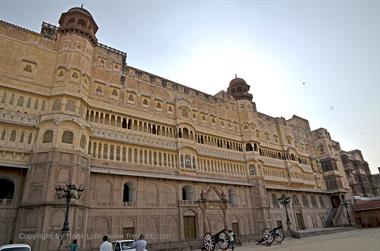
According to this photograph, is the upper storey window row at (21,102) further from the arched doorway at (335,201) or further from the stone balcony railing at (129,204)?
the arched doorway at (335,201)

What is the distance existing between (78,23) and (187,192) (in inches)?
877

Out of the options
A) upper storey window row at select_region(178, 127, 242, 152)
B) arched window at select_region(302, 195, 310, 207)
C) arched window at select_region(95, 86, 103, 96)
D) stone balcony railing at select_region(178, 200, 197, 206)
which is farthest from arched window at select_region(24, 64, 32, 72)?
arched window at select_region(302, 195, 310, 207)

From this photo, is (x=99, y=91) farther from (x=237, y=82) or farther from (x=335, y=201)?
(x=335, y=201)

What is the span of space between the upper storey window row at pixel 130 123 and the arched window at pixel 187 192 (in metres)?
6.28

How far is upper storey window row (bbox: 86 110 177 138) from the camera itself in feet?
80.9

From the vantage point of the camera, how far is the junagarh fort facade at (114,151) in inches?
764

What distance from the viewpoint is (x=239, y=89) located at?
42.0 metres

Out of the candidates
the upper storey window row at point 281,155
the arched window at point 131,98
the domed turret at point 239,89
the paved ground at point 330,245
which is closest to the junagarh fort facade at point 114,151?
the arched window at point 131,98

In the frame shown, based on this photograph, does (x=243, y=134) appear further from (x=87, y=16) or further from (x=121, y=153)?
(x=87, y=16)

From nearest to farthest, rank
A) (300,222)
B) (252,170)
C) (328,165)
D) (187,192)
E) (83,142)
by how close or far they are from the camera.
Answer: (83,142) < (187,192) < (252,170) < (300,222) < (328,165)

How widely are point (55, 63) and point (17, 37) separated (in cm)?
381

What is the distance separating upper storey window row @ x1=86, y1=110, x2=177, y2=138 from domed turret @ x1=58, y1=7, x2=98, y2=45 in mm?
8658

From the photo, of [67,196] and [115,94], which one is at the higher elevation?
[115,94]

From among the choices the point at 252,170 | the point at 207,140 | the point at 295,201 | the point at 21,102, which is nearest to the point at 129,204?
the point at 21,102
